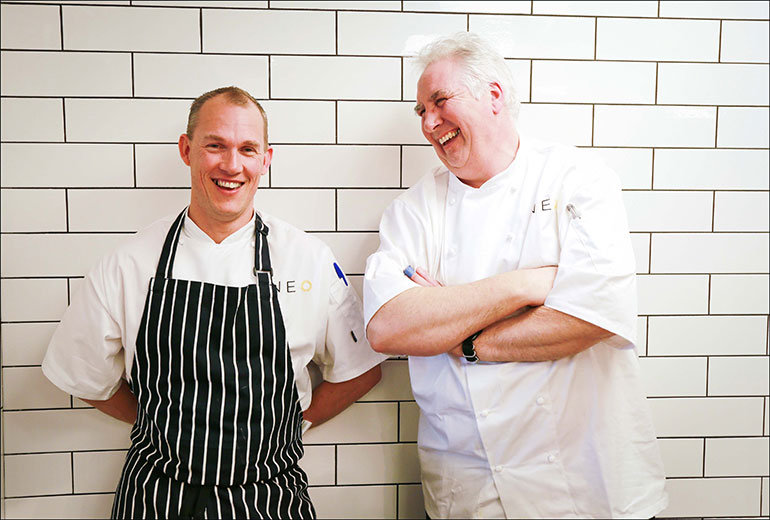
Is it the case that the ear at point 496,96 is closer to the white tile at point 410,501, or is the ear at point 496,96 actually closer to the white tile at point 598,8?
the white tile at point 598,8

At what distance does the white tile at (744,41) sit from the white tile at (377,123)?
0.89 m

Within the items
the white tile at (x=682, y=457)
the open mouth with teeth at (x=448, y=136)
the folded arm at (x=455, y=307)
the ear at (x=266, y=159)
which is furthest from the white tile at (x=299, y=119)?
the white tile at (x=682, y=457)

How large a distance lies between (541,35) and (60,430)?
168 cm

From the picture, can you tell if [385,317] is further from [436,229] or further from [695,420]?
[695,420]

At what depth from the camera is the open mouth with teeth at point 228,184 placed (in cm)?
145

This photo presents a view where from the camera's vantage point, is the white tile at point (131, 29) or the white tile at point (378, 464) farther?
the white tile at point (378, 464)

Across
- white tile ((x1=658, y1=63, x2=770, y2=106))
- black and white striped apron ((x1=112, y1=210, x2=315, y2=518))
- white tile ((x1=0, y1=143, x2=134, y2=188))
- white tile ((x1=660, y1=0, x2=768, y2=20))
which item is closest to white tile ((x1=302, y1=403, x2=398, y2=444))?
black and white striped apron ((x1=112, y1=210, x2=315, y2=518))

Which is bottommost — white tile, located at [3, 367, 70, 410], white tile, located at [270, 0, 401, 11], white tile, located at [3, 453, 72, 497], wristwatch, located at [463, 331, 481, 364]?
white tile, located at [3, 453, 72, 497]

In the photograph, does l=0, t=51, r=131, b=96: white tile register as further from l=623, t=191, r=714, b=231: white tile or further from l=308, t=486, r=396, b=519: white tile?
l=623, t=191, r=714, b=231: white tile

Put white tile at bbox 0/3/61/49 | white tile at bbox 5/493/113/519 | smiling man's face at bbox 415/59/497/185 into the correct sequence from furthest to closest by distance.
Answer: white tile at bbox 5/493/113/519, white tile at bbox 0/3/61/49, smiling man's face at bbox 415/59/497/185

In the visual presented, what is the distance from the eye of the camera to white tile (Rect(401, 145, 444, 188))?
1.68 metres

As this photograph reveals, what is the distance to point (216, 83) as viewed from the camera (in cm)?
161

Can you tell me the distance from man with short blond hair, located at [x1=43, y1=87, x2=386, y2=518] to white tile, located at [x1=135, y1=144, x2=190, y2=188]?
119mm

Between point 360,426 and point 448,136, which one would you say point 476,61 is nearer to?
point 448,136
